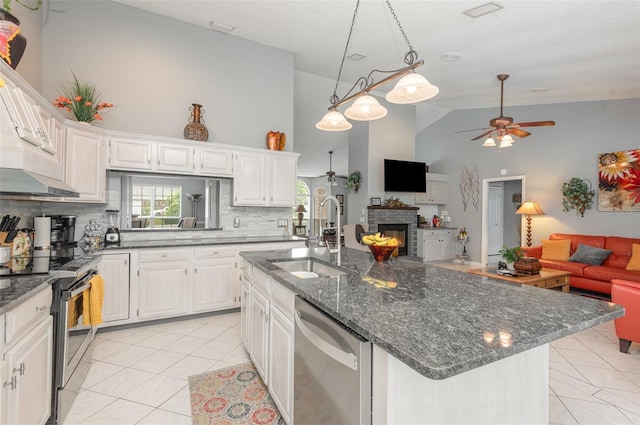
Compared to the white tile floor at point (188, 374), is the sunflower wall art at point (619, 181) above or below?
above

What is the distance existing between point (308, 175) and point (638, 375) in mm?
10867

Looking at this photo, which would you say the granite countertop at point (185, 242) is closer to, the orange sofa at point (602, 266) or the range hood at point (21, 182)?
the range hood at point (21, 182)

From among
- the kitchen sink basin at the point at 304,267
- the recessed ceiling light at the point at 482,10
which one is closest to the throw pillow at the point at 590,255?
the recessed ceiling light at the point at 482,10

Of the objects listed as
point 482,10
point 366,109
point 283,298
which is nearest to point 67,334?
point 283,298

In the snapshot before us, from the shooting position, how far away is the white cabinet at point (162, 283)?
348cm

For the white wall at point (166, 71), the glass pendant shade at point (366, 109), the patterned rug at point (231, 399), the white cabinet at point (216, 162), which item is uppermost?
the white wall at point (166, 71)

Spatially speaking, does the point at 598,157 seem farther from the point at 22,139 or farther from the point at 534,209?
the point at 22,139

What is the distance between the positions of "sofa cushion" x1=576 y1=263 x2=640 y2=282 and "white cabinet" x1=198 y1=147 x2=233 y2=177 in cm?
537

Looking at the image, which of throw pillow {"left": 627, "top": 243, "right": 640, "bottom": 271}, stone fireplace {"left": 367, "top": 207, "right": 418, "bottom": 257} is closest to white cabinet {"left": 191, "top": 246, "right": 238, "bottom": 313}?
stone fireplace {"left": 367, "top": 207, "right": 418, "bottom": 257}

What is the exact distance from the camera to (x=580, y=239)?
5562mm

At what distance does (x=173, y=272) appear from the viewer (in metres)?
3.62

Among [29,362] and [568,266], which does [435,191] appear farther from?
[29,362]

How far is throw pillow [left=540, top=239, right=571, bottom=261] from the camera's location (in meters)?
5.50

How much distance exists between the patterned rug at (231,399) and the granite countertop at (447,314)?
35.7 inches
